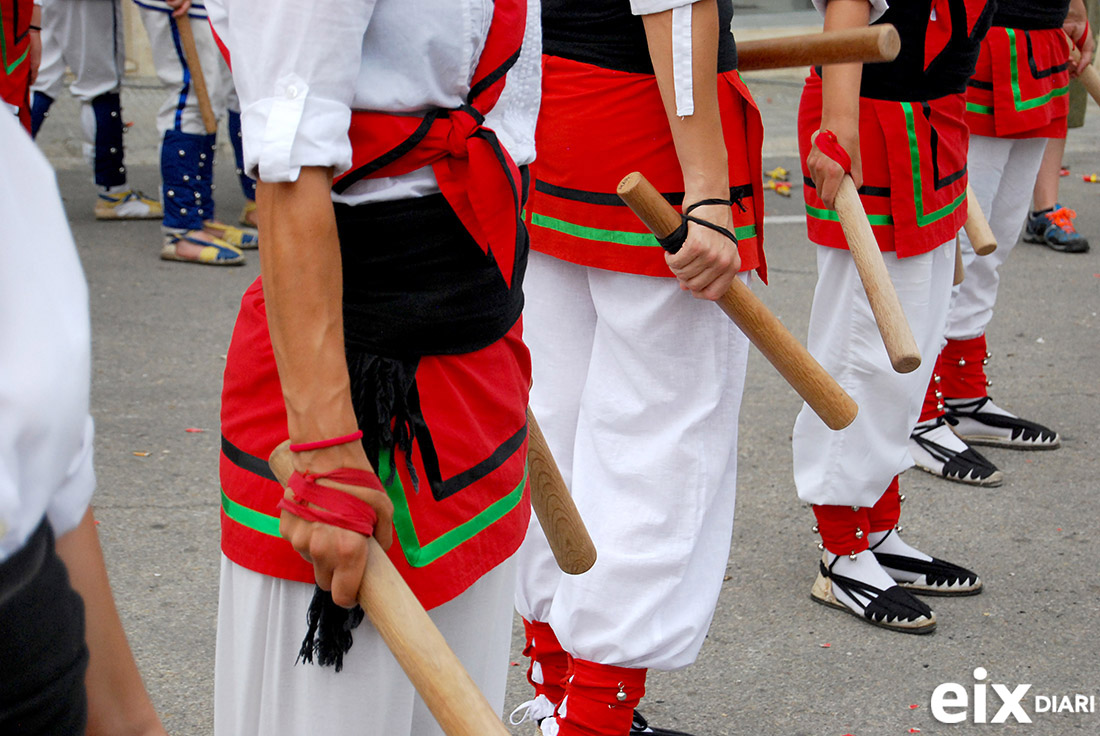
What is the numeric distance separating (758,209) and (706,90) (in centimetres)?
33

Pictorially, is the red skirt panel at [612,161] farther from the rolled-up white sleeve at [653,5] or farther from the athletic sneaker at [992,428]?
the athletic sneaker at [992,428]

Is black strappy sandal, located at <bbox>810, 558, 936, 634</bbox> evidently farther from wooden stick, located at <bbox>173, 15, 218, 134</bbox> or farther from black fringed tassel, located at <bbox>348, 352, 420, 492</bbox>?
wooden stick, located at <bbox>173, 15, 218, 134</bbox>

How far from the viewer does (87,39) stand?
5938 mm

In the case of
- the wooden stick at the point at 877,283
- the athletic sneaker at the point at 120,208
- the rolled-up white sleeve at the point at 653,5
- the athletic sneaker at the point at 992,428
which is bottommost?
the athletic sneaker at the point at 120,208

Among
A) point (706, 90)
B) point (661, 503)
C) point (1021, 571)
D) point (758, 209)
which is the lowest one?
point (1021, 571)

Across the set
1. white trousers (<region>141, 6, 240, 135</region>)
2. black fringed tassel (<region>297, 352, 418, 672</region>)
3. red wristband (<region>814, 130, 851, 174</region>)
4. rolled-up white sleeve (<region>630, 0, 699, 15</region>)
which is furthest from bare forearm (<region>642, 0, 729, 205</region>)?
white trousers (<region>141, 6, 240, 135</region>)

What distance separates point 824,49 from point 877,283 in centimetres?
45

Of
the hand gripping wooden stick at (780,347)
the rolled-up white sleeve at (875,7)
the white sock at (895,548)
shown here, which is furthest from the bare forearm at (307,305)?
the white sock at (895,548)

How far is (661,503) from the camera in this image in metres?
2.24

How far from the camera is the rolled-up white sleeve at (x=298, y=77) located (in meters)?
1.26

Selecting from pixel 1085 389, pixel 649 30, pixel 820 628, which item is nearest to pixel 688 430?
pixel 649 30

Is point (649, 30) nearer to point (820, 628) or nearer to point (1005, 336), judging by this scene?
point (820, 628)

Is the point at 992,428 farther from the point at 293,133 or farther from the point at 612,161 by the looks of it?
the point at 293,133

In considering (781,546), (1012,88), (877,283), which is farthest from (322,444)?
(1012,88)
